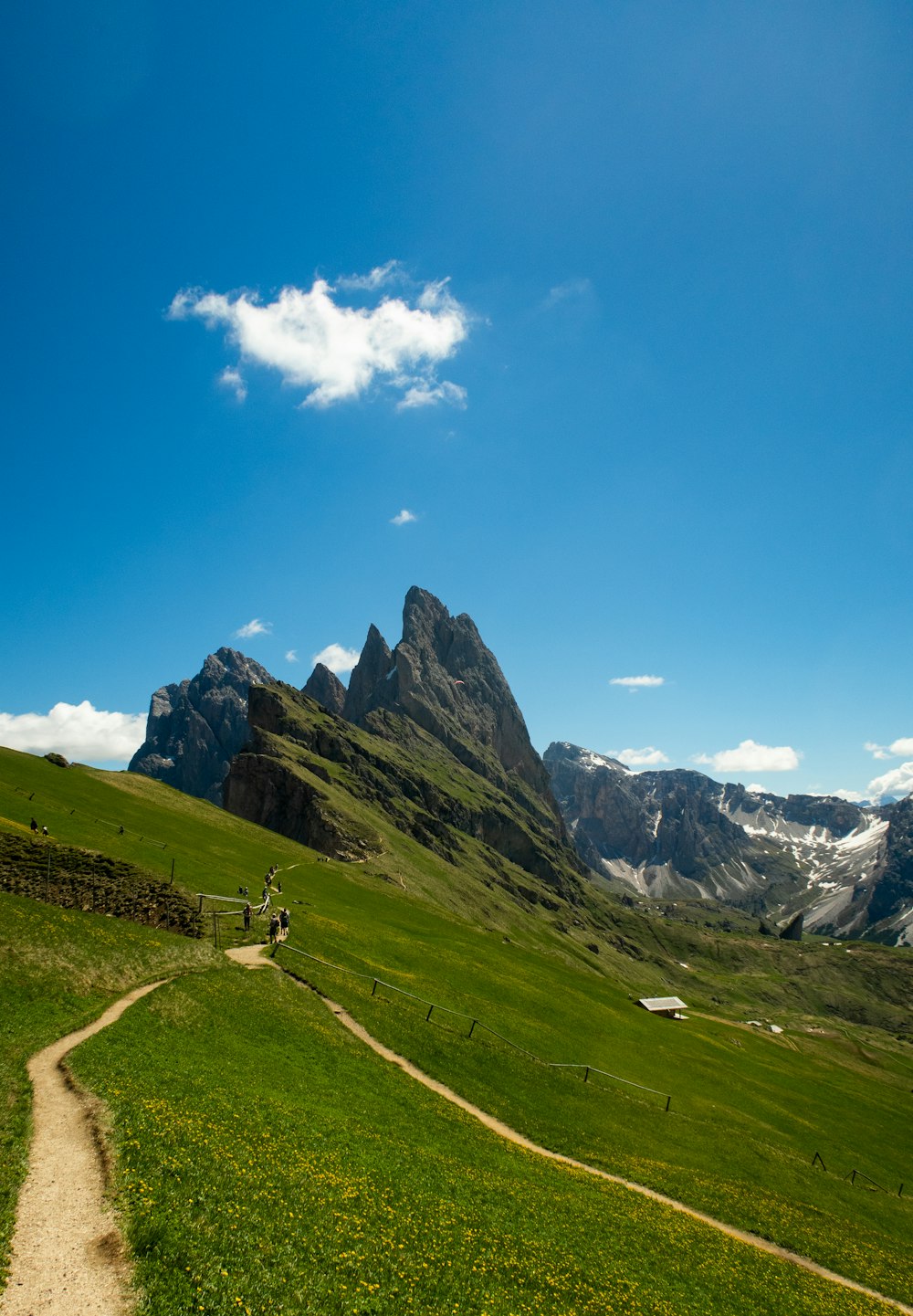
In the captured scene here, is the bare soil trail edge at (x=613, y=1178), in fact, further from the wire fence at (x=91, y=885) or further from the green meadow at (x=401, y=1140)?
the wire fence at (x=91, y=885)

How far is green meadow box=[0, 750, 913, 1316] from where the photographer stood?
17.4 metres

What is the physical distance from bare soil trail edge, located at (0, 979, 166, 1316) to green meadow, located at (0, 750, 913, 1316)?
0.56 metres

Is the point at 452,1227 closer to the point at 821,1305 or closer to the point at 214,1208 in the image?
the point at 214,1208

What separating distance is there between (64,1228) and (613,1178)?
2826 cm

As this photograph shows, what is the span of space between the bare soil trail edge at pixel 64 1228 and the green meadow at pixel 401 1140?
561 mm

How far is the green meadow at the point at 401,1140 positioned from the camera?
57.0ft

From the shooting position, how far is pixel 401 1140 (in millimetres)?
27109

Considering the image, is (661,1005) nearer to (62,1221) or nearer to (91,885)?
(91,885)

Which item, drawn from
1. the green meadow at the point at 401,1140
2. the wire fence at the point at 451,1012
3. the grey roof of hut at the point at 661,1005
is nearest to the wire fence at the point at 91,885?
the green meadow at the point at 401,1140

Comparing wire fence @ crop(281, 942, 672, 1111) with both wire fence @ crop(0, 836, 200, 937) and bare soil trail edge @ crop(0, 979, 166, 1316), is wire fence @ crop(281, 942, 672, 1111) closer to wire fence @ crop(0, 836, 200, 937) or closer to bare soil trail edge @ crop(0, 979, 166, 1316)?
wire fence @ crop(0, 836, 200, 937)

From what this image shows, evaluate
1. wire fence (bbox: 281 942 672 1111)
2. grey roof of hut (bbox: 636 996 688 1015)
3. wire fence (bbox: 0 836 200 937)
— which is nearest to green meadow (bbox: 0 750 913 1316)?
wire fence (bbox: 281 942 672 1111)

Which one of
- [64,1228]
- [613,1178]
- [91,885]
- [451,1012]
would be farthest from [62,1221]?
[451,1012]

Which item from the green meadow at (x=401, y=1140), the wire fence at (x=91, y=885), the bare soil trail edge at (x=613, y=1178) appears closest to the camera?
the green meadow at (x=401, y=1140)

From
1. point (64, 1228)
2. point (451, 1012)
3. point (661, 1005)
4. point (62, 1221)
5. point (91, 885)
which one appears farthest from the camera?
point (661, 1005)
